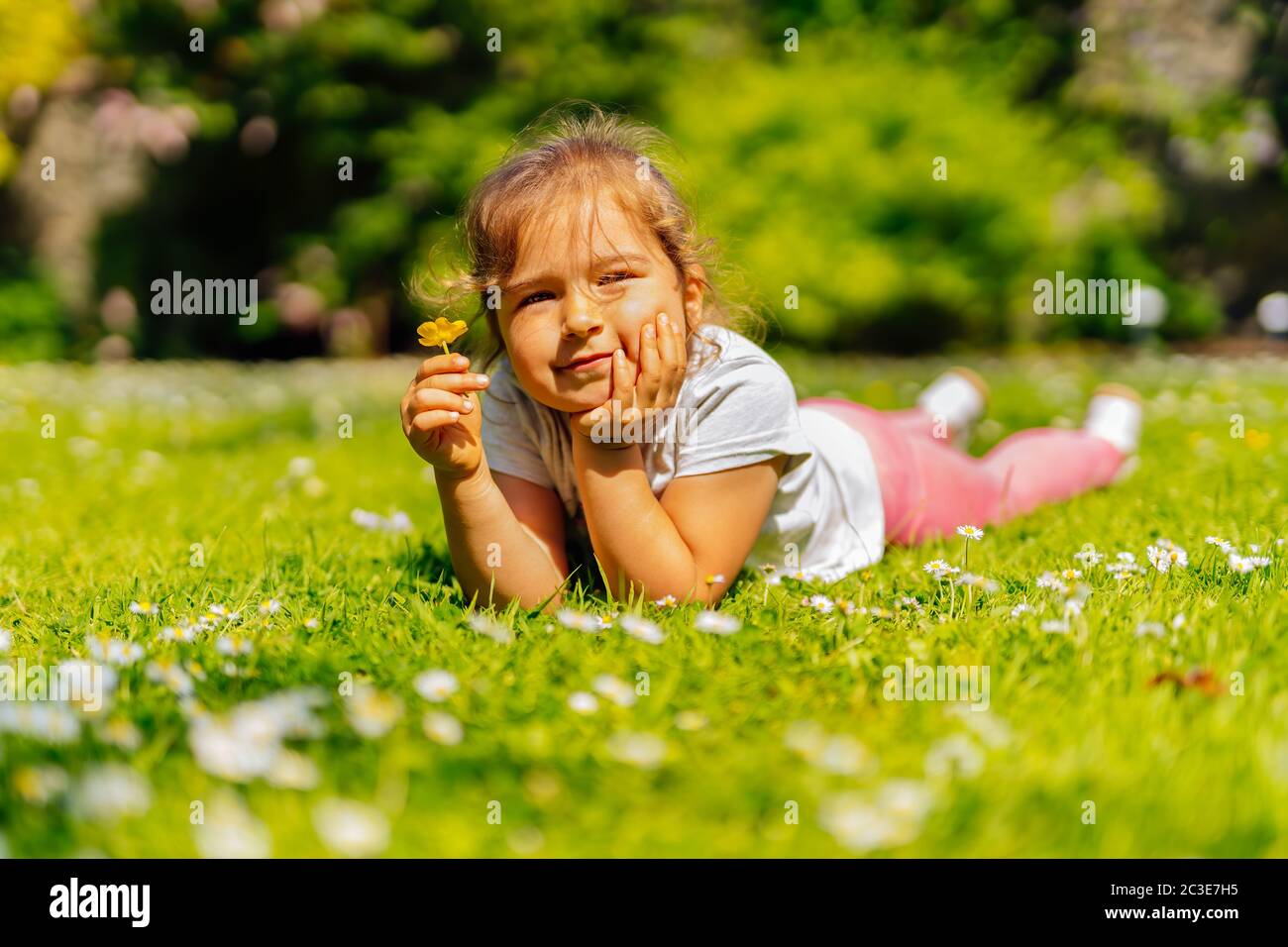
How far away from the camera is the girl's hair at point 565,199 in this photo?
236 cm

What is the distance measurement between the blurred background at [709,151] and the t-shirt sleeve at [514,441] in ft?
26.4

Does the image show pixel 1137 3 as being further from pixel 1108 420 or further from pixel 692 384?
pixel 692 384

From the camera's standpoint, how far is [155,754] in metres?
1.57

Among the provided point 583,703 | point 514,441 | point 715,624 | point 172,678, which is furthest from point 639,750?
point 514,441

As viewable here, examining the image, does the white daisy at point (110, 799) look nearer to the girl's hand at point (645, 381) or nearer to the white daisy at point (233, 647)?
the white daisy at point (233, 647)

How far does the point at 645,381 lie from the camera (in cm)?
220

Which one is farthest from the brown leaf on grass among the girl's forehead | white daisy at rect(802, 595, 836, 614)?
the girl's forehead

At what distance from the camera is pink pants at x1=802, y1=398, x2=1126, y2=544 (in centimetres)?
326

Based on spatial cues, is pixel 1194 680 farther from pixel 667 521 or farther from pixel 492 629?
pixel 492 629

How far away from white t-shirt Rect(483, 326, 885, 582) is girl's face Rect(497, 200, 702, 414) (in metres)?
0.23

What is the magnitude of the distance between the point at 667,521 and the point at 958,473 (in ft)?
5.03
